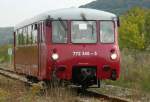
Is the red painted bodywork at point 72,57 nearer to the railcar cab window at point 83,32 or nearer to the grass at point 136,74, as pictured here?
the railcar cab window at point 83,32

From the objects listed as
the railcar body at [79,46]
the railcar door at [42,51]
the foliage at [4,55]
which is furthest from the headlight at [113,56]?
the foliage at [4,55]

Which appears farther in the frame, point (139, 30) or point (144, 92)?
point (139, 30)

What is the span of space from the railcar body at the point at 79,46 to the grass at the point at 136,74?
1.98 m

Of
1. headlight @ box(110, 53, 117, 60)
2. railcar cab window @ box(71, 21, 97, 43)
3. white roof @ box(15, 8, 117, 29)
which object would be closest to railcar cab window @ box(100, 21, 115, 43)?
white roof @ box(15, 8, 117, 29)

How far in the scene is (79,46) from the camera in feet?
61.6

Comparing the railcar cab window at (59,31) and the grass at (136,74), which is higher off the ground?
the railcar cab window at (59,31)

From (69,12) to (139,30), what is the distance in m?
63.5

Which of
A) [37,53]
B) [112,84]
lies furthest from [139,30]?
[37,53]

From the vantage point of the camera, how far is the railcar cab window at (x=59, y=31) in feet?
61.9

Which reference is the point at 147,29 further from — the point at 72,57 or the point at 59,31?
the point at 72,57

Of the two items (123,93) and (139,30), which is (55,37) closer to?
(123,93)

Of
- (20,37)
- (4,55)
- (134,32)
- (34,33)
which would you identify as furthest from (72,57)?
(4,55)

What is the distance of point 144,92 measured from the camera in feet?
62.0

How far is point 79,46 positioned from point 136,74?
6780 millimetres
